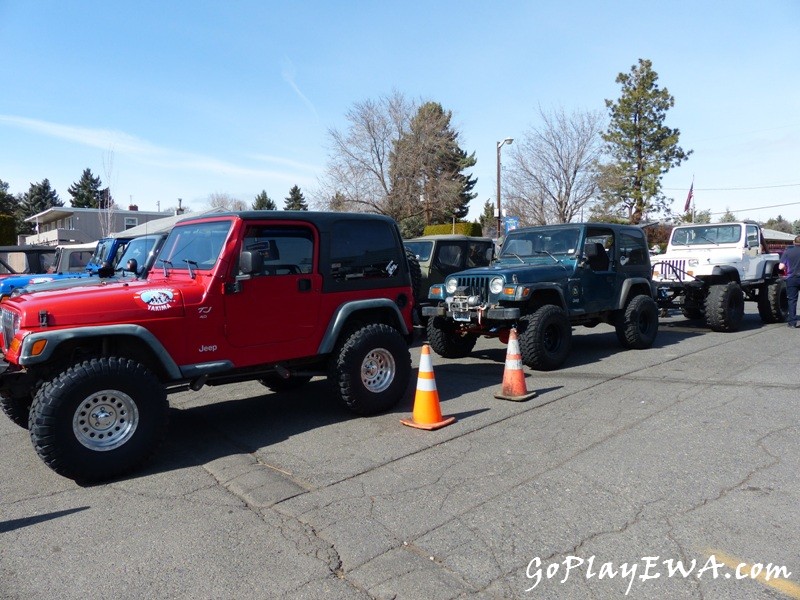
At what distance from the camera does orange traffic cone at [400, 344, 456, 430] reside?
5.77 metres

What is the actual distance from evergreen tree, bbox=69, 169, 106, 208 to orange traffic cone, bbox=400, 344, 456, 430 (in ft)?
259

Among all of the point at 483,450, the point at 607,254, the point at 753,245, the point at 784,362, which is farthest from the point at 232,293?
the point at 753,245

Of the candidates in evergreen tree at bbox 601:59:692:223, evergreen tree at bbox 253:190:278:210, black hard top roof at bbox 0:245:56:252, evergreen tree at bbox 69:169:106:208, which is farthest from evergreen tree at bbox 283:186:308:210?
black hard top roof at bbox 0:245:56:252

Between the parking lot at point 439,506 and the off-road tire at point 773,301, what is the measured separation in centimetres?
752

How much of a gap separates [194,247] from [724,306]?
9791 millimetres

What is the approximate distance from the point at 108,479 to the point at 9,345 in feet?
4.46

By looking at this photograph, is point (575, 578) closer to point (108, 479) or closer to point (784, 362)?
point (108, 479)

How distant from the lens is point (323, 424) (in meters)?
6.07

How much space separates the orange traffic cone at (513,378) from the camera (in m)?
6.77

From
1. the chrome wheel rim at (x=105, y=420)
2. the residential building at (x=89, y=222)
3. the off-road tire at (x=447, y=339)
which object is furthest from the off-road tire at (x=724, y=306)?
the residential building at (x=89, y=222)

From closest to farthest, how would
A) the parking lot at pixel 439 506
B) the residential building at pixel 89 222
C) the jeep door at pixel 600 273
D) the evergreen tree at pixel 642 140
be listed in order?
the parking lot at pixel 439 506 < the jeep door at pixel 600 273 < the evergreen tree at pixel 642 140 < the residential building at pixel 89 222

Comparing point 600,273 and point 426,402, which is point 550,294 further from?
point 426,402

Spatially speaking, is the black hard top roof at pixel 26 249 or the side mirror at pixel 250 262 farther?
the black hard top roof at pixel 26 249

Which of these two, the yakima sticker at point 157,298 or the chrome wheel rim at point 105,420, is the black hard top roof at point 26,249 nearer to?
the yakima sticker at point 157,298
